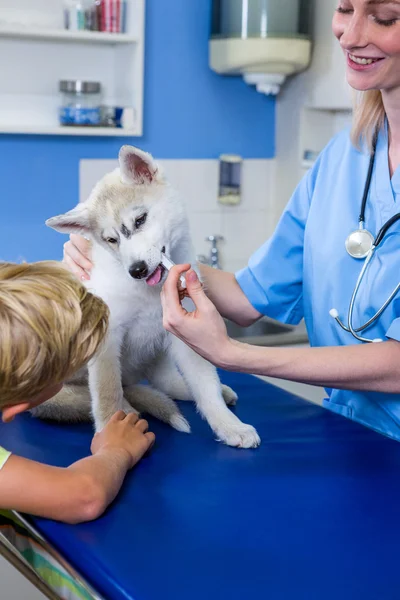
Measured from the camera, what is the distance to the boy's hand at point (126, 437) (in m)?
1.15

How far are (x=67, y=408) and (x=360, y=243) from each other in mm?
556

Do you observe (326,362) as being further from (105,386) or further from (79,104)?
(79,104)

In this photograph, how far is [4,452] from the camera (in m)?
1.00

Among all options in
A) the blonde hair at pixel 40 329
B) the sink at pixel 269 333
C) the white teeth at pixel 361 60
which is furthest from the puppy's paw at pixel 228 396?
the sink at pixel 269 333

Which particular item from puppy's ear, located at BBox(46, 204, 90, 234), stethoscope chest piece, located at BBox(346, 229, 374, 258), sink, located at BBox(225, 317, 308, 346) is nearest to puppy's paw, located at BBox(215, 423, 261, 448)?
stethoscope chest piece, located at BBox(346, 229, 374, 258)

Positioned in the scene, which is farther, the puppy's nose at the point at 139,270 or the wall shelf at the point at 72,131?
the wall shelf at the point at 72,131

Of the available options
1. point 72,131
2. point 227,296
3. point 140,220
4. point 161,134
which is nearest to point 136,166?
point 140,220

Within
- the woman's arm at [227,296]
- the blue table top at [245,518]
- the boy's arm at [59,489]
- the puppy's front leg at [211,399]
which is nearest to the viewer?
the blue table top at [245,518]

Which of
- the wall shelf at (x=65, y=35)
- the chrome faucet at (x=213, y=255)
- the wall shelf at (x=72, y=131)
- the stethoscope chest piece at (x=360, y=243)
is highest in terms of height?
the wall shelf at (x=65, y=35)

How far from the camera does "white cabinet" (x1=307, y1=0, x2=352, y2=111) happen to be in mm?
2738

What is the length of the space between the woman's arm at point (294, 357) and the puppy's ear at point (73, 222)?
342mm

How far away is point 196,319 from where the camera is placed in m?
1.21

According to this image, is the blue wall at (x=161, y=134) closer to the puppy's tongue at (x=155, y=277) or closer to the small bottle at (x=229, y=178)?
the small bottle at (x=229, y=178)

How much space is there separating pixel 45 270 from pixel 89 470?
10.4 inches
